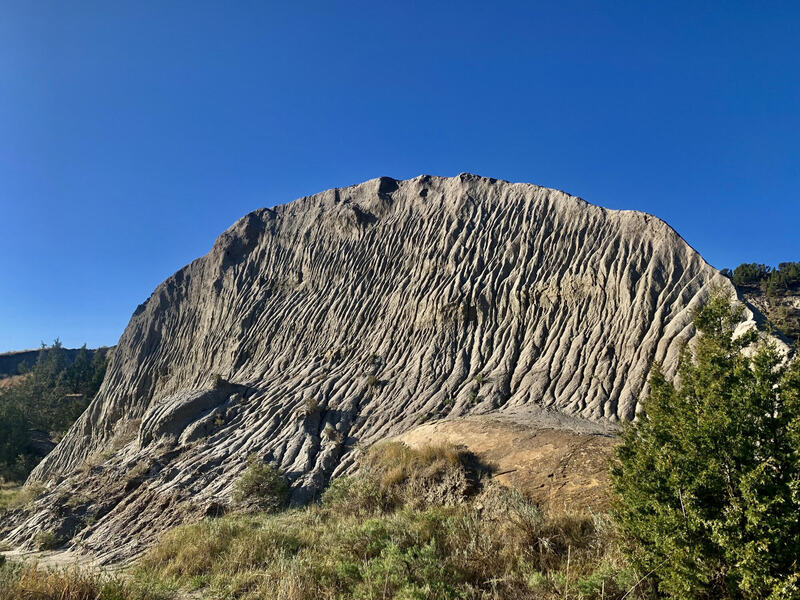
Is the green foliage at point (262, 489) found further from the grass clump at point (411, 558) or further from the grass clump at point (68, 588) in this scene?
the grass clump at point (68, 588)

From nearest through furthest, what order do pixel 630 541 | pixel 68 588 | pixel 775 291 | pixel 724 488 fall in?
pixel 724 488 → pixel 68 588 → pixel 630 541 → pixel 775 291

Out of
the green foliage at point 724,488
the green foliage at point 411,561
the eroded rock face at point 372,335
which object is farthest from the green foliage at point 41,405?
the green foliage at point 724,488

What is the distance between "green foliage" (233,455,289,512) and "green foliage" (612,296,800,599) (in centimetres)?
1280

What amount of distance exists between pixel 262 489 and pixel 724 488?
1494 centimetres

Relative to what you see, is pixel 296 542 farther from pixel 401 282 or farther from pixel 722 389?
pixel 401 282

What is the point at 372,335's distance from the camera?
25688mm

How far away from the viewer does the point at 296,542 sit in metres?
9.41

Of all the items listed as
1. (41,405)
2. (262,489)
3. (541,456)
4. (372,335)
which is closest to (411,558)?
(541,456)

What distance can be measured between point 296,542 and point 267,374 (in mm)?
17590

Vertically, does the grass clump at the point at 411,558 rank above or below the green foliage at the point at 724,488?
below

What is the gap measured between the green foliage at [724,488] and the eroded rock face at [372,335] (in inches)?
455

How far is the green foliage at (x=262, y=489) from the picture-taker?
16016 millimetres

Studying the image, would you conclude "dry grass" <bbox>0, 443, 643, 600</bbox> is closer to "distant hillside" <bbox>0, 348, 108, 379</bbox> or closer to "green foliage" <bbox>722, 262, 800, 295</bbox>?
"green foliage" <bbox>722, 262, 800, 295</bbox>

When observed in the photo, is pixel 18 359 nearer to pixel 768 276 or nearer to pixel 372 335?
pixel 372 335
